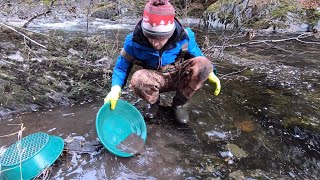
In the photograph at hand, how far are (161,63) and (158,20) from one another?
1.66 ft

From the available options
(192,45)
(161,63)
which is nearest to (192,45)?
(192,45)

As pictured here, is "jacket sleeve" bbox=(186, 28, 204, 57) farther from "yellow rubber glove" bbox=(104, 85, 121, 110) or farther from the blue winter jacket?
"yellow rubber glove" bbox=(104, 85, 121, 110)

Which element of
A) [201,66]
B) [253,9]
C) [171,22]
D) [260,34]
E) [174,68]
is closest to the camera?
[171,22]

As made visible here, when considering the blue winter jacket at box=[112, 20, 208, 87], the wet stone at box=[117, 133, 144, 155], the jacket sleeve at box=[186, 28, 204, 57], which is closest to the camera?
the wet stone at box=[117, 133, 144, 155]

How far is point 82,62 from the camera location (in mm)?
4223

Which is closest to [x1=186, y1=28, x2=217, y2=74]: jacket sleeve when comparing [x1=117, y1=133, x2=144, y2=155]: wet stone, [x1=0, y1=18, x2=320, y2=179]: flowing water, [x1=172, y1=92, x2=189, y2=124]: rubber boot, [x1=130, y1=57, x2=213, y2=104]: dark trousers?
[x1=130, y1=57, x2=213, y2=104]: dark trousers

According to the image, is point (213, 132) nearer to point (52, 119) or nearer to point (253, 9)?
point (52, 119)

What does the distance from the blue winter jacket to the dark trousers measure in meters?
0.09

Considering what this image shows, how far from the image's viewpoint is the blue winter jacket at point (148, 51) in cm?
244

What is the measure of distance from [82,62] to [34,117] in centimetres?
157

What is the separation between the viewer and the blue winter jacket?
2.44 m

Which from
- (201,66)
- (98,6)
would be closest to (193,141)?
(201,66)

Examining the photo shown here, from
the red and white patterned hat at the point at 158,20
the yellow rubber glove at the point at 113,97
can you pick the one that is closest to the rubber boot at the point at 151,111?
the yellow rubber glove at the point at 113,97

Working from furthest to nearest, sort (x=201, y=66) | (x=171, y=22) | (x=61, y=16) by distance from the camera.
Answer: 1. (x=61, y=16)
2. (x=201, y=66)
3. (x=171, y=22)
